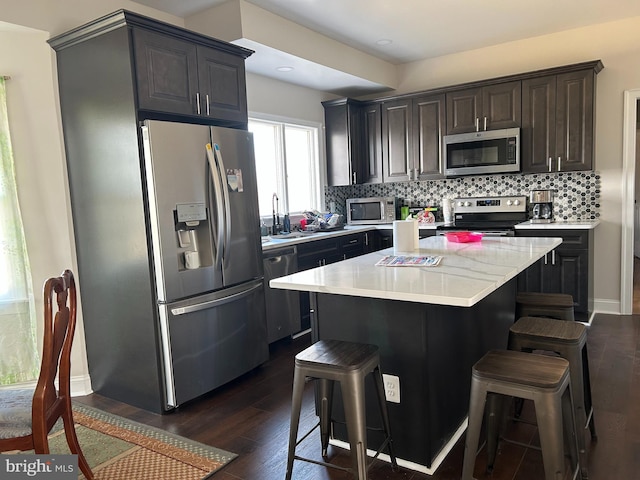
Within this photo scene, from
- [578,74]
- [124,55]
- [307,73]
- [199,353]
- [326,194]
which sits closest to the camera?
[124,55]

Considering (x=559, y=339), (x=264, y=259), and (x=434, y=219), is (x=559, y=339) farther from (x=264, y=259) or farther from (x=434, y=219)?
(x=434, y=219)

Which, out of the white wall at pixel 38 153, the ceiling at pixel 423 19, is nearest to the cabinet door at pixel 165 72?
the white wall at pixel 38 153

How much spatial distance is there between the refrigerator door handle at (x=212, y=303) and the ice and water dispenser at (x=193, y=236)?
232 mm

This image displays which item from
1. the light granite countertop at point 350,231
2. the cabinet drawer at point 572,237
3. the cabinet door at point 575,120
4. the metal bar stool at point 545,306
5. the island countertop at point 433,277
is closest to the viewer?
the island countertop at point 433,277

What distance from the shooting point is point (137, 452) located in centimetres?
238

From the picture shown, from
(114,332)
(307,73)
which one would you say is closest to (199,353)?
(114,332)

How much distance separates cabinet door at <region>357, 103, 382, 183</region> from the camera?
17.6ft

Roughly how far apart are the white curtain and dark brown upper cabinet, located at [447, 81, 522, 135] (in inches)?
150

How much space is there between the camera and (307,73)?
455 cm

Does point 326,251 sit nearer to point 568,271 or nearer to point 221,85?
point 221,85

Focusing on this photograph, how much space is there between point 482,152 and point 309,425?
325cm

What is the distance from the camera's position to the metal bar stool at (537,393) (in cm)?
160

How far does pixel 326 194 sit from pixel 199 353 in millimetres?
2977

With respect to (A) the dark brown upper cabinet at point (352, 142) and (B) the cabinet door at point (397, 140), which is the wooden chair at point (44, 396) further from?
(B) the cabinet door at point (397, 140)
